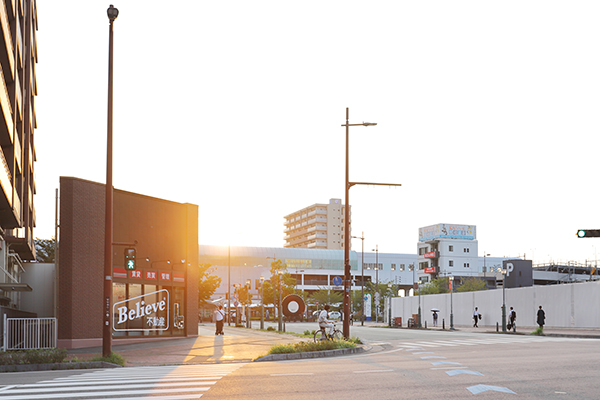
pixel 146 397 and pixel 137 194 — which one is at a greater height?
pixel 137 194

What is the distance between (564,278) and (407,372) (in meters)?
117

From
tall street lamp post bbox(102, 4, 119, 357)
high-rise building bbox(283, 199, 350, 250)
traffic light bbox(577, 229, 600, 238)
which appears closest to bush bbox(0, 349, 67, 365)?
tall street lamp post bbox(102, 4, 119, 357)

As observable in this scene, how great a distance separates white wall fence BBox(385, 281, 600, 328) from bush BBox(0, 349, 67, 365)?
35.0 metres

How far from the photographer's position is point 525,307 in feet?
166

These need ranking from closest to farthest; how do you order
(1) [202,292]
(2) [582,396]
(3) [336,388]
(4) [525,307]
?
(2) [582,396] → (3) [336,388] → (4) [525,307] → (1) [202,292]

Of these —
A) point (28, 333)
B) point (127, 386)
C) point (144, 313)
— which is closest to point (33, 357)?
point (28, 333)

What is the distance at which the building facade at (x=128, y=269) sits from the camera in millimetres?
25609

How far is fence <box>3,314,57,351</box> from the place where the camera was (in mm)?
22625

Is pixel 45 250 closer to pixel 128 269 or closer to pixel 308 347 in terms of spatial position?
pixel 128 269

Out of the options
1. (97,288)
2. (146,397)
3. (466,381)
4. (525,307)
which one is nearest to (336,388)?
(466,381)

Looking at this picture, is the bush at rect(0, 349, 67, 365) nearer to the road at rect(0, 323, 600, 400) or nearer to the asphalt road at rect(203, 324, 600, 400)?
the road at rect(0, 323, 600, 400)

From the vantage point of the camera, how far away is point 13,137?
28.0 metres

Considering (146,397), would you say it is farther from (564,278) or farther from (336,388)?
(564,278)

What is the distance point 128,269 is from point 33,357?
14.8 feet
